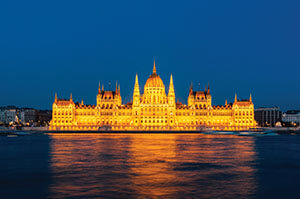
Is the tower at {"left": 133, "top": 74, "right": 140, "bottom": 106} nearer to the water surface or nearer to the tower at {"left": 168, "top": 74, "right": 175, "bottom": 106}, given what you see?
the tower at {"left": 168, "top": 74, "right": 175, "bottom": 106}

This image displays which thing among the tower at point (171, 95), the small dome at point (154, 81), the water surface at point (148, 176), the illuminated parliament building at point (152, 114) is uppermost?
the small dome at point (154, 81)


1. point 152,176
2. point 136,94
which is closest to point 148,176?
point 152,176

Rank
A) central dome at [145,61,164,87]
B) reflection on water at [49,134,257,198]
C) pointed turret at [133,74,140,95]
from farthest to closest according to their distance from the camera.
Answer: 1. central dome at [145,61,164,87]
2. pointed turret at [133,74,140,95]
3. reflection on water at [49,134,257,198]

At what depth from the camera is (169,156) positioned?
176 feet

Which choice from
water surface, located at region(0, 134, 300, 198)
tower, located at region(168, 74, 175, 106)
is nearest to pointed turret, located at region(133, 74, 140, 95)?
tower, located at region(168, 74, 175, 106)

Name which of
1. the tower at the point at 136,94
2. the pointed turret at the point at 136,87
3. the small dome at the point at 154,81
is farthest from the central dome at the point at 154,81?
the tower at the point at 136,94

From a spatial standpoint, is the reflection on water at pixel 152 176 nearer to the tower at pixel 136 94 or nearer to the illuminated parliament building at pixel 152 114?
the illuminated parliament building at pixel 152 114

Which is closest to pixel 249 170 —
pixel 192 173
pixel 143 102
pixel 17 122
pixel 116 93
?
pixel 192 173

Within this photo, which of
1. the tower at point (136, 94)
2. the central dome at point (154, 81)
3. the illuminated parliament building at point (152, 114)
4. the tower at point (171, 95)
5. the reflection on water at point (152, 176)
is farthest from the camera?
the central dome at point (154, 81)

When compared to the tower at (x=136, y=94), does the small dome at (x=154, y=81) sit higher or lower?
higher

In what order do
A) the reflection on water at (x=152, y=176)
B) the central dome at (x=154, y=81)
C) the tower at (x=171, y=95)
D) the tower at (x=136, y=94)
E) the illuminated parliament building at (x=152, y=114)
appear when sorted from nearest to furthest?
the reflection on water at (x=152, y=176)
the illuminated parliament building at (x=152, y=114)
the tower at (x=136, y=94)
the tower at (x=171, y=95)
the central dome at (x=154, y=81)

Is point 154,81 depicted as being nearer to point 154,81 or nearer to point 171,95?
point 154,81

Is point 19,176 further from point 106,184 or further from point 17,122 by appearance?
point 17,122

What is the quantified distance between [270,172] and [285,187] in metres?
8.38
